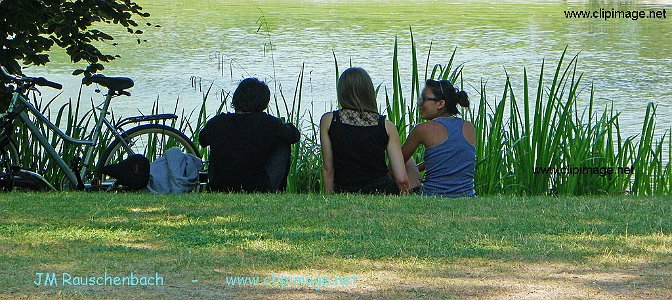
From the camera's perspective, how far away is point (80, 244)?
391 cm

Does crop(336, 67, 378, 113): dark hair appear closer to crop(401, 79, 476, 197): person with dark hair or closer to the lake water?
crop(401, 79, 476, 197): person with dark hair

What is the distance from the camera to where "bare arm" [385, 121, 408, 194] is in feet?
18.2

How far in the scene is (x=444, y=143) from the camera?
562cm

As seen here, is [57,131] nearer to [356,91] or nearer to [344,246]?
[356,91]

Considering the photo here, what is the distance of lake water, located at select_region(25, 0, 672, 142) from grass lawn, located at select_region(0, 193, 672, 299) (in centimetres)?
353

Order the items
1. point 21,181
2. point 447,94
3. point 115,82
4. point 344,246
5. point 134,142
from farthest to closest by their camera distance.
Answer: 1. point 134,142
2. point 21,181
3. point 115,82
4. point 447,94
5. point 344,246

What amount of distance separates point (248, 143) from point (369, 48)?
9735mm

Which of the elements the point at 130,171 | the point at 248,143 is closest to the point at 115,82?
the point at 130,171

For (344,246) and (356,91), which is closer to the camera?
(344,246)

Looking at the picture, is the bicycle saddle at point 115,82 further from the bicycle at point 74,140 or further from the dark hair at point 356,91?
the dark hair at point 356,91

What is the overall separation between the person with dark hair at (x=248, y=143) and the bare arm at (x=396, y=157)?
48 cm

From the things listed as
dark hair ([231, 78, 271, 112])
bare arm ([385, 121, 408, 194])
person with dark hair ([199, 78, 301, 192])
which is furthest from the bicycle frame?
bare arm ([385, 121, 408, 194])

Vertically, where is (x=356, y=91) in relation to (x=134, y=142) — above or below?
above

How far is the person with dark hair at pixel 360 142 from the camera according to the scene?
5.55 m
